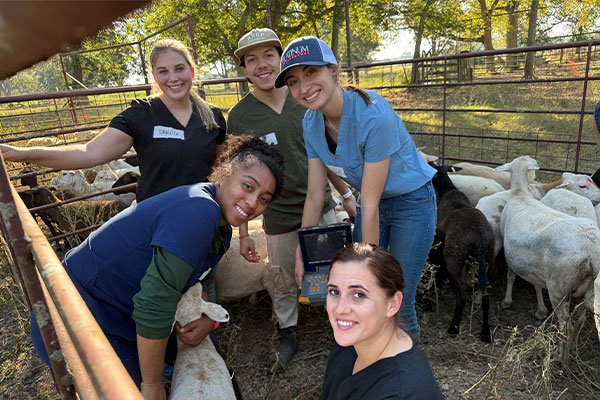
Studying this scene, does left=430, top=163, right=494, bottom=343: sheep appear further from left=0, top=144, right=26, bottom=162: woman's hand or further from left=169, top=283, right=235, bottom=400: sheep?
left=0, top=144, right=26, bottom=162: woman's hand

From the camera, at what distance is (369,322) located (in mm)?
1645

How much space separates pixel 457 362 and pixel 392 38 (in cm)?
2700

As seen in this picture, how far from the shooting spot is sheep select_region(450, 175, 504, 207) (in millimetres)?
5535

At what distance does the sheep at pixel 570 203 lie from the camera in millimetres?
4363

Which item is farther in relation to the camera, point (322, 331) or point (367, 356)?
point (322, 331)

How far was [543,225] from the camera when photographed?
3830 mm

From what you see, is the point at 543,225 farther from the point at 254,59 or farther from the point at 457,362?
the point at 254,59

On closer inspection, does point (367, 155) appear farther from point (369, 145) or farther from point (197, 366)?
point (197, 366)

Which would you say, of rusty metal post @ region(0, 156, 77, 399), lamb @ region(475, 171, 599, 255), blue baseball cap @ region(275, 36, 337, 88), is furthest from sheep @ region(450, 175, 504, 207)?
rusty metal post @ region(0, 156, 77, 399)

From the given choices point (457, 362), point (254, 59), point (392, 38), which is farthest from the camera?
point (392, 38)

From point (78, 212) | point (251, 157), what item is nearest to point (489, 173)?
point (251, 157)

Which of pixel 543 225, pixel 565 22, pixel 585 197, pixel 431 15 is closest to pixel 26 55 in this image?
pixel 543 225

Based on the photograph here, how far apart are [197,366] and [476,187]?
15.1ft

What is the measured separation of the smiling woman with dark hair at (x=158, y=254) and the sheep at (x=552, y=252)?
2.47 m
